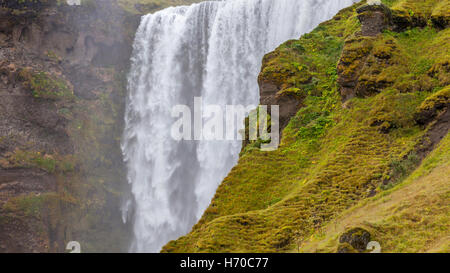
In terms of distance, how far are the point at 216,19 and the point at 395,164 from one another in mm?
22178

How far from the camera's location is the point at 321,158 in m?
10.1

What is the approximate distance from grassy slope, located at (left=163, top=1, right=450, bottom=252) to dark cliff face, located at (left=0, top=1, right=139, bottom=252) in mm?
19959

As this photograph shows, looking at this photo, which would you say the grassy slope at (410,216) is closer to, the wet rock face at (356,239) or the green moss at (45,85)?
the wet rock face at (356,239)

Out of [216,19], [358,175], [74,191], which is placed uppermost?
[216,19]

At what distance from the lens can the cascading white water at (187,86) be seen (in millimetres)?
24500

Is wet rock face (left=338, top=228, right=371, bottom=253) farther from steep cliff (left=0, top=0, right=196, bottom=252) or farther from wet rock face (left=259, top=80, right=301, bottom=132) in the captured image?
steep cliff (left=0, top=0, right=196, bottom=252)

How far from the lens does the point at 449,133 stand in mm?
8352

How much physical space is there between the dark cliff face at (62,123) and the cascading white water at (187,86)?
5.28 ft

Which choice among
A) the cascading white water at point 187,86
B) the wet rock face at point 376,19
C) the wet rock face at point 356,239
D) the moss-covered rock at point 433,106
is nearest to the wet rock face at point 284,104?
the wet rock face at point 376,19

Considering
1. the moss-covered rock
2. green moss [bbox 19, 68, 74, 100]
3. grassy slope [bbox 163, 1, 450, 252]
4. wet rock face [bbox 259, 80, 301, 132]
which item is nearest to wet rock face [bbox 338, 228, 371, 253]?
grassy slope [bbox 163, 1, 450, 252]

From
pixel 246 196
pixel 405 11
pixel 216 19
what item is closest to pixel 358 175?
pixel 246 196

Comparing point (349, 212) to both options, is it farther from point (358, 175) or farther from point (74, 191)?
point (74, 191)

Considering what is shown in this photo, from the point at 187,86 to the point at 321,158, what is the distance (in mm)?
21236

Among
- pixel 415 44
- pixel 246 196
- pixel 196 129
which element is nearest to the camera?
pixel 246 196
